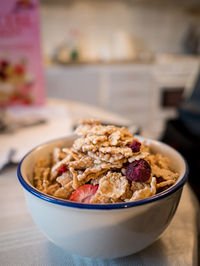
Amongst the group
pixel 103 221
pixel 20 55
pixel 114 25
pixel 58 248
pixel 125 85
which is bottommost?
pixel 125 85

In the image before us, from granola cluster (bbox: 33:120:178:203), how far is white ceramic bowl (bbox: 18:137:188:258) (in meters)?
0.02

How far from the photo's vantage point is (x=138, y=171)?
0.34 m

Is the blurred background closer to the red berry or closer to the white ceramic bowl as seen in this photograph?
the red berry

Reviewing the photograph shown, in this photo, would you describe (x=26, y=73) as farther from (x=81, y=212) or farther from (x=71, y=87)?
(x=71, y=87)

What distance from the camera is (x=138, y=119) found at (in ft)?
9.40

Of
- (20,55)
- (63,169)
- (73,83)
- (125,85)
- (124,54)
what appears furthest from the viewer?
(124,54)

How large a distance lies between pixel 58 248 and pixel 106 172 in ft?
0.49

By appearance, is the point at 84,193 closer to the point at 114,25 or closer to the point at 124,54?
the point at 124,54

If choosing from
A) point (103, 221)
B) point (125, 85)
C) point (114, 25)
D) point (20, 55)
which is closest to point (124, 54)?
point (114, 25)

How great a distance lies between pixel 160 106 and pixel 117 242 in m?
2.67

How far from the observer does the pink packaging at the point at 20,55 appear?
1.05m

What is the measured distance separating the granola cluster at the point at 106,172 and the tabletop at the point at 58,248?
0.09m

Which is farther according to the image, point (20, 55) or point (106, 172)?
point (20, 55)

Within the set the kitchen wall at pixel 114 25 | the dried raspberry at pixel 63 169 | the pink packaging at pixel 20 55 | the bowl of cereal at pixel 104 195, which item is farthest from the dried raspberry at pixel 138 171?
the kitchen wall at pixel 114 25
